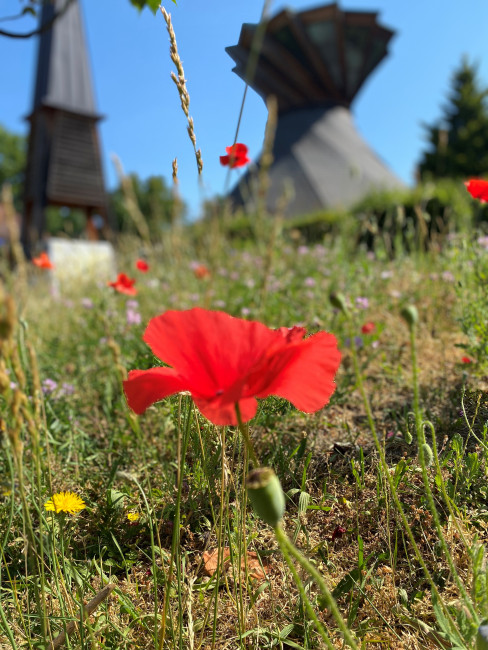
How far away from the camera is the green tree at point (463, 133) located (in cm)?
2117

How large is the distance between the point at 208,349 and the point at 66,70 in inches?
666

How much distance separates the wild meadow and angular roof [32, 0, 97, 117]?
1459 cm

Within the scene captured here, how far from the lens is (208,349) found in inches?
28.6

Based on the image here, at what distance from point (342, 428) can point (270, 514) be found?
127 centimetres

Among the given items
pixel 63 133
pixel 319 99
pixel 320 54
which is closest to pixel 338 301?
pixel 63 133

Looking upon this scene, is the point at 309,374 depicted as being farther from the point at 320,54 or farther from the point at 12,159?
the point at 12,159

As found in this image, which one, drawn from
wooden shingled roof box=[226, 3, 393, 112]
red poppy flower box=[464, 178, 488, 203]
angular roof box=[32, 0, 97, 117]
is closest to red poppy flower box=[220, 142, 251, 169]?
red poppy flower box=[464, 178, 488, 203]

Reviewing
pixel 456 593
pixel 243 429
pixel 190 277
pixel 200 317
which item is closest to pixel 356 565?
pixel 456 593

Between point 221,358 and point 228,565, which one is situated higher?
point 221,358

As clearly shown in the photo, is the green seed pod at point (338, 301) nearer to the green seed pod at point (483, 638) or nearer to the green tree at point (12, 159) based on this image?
the green seed pod at point (483, 638)

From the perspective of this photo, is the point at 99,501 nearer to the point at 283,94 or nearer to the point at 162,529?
the point at 162,529

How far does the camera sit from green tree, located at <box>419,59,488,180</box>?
21170mm

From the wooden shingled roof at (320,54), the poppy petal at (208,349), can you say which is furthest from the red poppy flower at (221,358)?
the wooden shingled roof at (320,54)

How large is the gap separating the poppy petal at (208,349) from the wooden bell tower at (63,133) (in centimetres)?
1450
